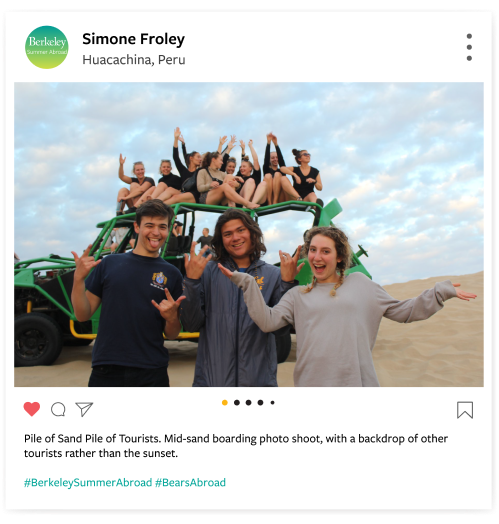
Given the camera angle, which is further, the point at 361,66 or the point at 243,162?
the point at 243,162

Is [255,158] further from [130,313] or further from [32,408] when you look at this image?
[32,408]

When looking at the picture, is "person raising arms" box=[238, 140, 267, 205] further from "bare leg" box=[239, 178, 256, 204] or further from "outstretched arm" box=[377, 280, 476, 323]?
"outstretched arm" box=[377, 280, 476, 323]

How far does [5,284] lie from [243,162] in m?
3.62

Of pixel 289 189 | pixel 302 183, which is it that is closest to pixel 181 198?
pixel 289 189

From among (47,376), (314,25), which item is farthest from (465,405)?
(47,376)

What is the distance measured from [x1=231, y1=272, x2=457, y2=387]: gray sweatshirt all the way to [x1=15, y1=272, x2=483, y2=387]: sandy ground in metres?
1.72

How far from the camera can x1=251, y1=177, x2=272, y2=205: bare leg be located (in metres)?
5.32

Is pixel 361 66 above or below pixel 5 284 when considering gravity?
above

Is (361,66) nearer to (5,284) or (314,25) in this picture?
(314,25)

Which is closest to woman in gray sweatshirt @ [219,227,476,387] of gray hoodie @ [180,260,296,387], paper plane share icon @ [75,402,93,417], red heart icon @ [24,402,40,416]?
gray hoodie @ [180,260,296,387]

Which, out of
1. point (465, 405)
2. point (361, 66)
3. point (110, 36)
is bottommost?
point (465, 405)

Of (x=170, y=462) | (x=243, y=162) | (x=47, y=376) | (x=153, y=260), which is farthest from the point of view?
(x=243, y=162)

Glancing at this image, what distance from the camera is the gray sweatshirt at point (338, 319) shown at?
197 centimetres

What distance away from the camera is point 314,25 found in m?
2.16
